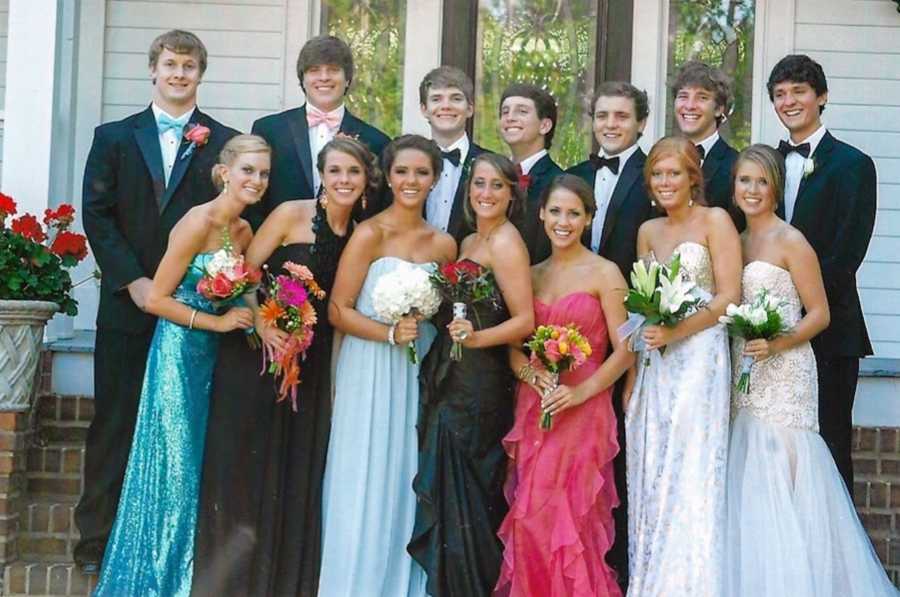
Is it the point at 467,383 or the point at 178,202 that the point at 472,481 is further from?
the point at 178,202

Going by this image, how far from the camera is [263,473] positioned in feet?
18.5

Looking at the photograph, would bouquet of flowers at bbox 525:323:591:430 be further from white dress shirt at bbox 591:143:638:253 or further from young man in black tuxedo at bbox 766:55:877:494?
young man in black tuxedo at bbox 766:55:877:494

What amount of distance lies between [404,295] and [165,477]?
4.28 feet

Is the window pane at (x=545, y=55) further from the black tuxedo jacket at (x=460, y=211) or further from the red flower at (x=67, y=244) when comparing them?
the red flower at (x=67, y=244)

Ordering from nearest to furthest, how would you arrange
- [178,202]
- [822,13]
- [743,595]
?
[743,595] → [178,202] → [822,13]

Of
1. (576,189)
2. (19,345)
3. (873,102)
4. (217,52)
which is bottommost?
(19,345)

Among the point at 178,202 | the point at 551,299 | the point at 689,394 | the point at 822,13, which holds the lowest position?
the point at 689,394

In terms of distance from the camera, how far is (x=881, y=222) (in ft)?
27.0

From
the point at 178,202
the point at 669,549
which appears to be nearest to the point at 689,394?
the point at 669,549

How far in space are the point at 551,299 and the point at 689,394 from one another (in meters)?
0.71

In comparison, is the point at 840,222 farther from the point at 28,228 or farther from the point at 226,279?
the point at 28,228

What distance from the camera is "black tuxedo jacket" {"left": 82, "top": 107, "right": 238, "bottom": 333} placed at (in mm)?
5965

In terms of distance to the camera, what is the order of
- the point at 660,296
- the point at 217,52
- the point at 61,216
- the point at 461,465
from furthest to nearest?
1. the point at 217,52
2. the point at 61,216
3. the point at 461,465
4. the point at 660,296

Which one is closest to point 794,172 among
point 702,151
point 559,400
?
point 702,151
